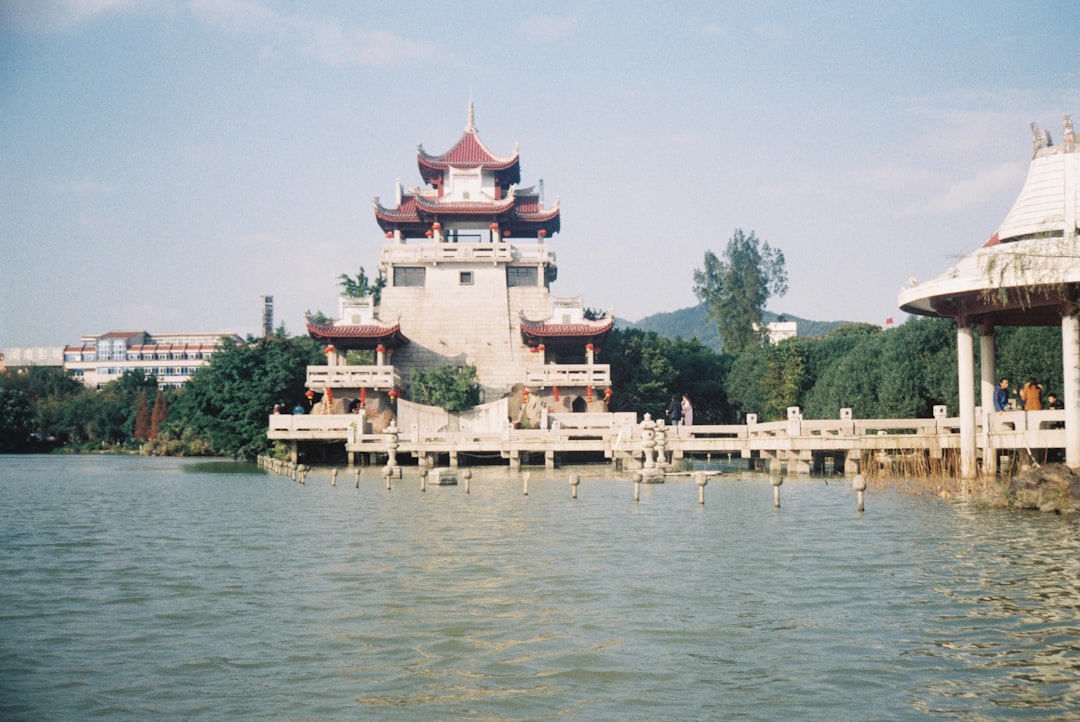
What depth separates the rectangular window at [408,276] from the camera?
48119mm

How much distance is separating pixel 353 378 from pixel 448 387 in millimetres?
4009

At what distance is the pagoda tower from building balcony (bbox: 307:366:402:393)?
0.38 meters

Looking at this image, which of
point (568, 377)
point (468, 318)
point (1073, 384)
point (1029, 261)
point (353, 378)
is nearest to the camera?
point (1029, 261)

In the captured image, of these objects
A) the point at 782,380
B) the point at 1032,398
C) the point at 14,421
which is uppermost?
the point at 782,380

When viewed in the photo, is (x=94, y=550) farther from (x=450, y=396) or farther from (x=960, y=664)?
(x=450, y=396)

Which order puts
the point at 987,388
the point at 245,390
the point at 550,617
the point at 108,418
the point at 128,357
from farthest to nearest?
the point at 128,357 → the point at 108,418 → the point at 245,390 → the point at 987,388 → the point at 550,617

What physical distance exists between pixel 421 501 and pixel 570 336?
20.6m

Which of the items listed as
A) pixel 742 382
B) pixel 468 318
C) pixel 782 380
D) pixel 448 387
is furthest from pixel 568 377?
pixel 742 382

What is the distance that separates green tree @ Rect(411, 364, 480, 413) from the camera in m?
42.8

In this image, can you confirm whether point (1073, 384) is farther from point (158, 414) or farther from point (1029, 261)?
point (158, 414)

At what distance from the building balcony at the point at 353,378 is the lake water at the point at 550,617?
858 inches

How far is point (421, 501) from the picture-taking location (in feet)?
79.5

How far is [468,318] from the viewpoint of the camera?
46.8 meters

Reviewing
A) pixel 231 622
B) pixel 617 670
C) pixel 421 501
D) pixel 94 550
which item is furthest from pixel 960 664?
pixel 421 501
